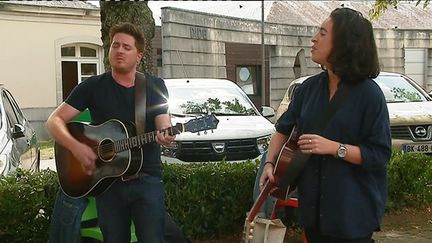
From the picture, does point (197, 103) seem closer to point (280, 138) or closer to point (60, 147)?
point (60, 147)

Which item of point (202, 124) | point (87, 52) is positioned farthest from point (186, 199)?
point (87, 52)

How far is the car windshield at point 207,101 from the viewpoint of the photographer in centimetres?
778

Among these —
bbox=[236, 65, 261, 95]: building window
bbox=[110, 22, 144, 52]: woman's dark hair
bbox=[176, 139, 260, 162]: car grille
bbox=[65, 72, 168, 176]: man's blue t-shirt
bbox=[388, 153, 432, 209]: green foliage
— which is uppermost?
bbox=[236, 65, 261, 95]: building window

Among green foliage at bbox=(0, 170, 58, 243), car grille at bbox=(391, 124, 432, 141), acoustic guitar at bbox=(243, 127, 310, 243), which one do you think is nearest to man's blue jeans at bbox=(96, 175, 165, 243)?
acoustic guitar at bbox=(243, 127, 310, 243)

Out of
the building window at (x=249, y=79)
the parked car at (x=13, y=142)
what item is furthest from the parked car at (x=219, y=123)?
the building window at (x=249, y=79)

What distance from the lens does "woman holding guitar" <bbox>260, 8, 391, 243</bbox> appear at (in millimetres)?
2584

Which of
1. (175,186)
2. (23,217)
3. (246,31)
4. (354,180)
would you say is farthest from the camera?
(246,31)

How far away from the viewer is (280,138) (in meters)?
2.99

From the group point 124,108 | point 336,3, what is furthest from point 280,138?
point 336,3

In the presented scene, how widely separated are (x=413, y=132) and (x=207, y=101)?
302 cm

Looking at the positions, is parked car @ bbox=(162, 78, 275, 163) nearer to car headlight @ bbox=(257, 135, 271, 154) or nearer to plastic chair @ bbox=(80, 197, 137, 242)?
car headlight @ bbox=(257, 135, 271, 154)

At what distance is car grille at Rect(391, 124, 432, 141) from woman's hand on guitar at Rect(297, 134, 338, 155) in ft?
19.7

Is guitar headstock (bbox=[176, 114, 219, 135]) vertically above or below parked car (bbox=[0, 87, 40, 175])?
above

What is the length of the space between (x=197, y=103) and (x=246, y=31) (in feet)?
42.0
